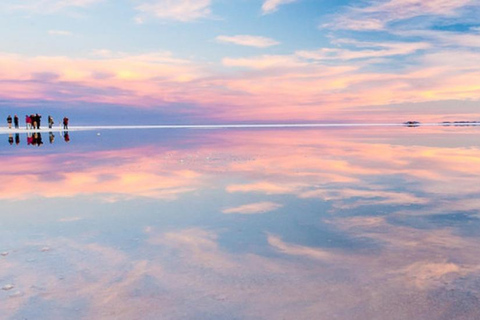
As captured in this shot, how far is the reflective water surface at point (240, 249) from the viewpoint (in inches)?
153

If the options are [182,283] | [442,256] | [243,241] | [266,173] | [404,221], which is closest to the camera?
[182,283]

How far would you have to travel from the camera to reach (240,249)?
5.43 m

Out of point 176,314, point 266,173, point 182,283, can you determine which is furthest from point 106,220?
point 266,173

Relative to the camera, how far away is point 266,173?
12.3 meters

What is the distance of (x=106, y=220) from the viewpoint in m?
6.97

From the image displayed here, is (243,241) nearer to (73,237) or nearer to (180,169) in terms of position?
(73,237)

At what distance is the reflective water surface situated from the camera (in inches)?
153

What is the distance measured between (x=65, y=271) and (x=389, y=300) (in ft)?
10.7

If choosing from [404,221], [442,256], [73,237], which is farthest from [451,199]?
[73,237]

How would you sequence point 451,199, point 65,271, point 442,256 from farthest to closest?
point 451,199 → point 442,256 → point 65,271

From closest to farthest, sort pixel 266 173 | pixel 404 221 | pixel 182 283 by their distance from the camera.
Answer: pixel 182 283, pixel 404 221, pixel 266 173

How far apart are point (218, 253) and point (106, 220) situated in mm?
2504

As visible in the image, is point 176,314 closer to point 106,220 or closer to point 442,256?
point 442,256

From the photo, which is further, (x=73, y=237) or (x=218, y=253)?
(x=73, y=237)
